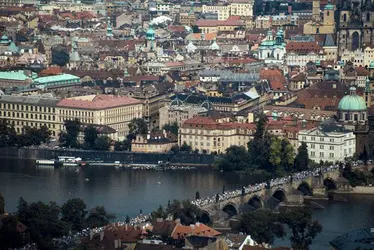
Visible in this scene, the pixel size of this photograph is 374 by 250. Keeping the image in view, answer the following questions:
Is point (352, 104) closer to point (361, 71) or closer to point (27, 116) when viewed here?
point (27, 116)

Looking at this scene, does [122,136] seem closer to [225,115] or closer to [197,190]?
[225,115]

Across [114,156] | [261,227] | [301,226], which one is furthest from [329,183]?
[261,227]

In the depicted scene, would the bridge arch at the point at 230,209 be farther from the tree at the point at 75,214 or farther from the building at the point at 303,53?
the building at the point at 303,53

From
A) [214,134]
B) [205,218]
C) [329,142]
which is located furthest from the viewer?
[214,134]

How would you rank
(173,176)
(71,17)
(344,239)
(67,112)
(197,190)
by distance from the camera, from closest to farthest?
(344,239) → (197,190) → (173,176) → (67,112) → (71,17)

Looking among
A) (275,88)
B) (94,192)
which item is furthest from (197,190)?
(275,88)
